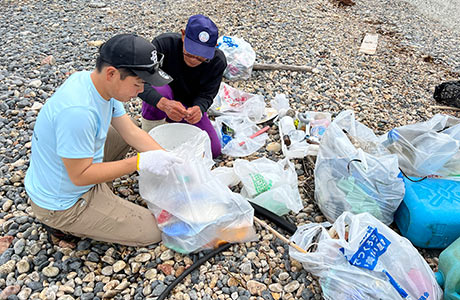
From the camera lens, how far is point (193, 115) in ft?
9.49

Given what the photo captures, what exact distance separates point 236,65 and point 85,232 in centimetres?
300

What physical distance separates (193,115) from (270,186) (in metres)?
0.87

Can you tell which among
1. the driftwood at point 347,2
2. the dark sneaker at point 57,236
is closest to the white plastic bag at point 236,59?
the dark sneaker at point 57,236

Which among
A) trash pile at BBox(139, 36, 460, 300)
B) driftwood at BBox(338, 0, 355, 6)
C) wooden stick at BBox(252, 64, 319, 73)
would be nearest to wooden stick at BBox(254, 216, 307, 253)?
trash pile at BBox(139, 36, 460, 300)

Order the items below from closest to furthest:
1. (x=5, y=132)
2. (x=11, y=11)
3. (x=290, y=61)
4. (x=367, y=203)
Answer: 1. (x=367, y=203)
2. (x=5, y=132)
3. (x=290, y=61)
4. (x=11, y=11)

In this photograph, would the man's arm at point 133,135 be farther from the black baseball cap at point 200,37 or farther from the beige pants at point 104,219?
the black baseball cap at point 200,37

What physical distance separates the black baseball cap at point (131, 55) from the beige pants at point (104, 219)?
2.81 ft

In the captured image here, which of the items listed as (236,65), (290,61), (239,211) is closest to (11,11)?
(236,65)

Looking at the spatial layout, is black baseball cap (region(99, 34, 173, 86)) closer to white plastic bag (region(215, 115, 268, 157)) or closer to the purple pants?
the purple pants

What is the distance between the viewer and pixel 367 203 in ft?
8.44

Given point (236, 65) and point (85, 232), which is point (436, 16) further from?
point (85, 232)

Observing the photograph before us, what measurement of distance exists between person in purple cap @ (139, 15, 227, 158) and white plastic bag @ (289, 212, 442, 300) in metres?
1.47

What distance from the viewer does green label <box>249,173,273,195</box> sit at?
2660 millimetres

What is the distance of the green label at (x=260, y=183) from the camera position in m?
2.66
